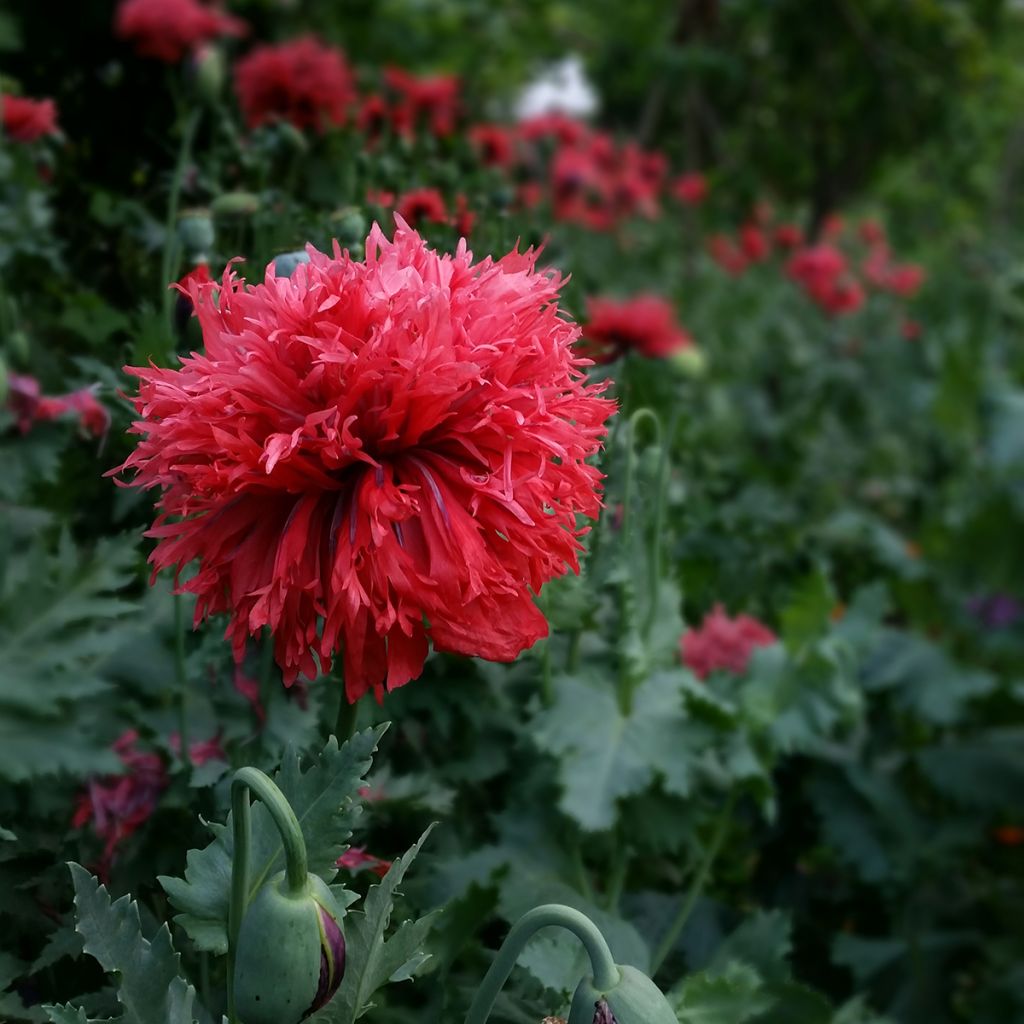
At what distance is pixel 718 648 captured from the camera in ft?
5.56

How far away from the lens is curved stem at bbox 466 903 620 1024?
0.71 meters

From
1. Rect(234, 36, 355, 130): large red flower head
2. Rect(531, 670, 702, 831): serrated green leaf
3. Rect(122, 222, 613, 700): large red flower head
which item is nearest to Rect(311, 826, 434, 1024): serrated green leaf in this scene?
Rect(122, 222, 613, 700): large red flower head

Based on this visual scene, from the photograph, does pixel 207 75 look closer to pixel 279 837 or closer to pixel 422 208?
pixel 422 208

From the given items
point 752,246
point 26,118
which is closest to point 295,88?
point 26,118

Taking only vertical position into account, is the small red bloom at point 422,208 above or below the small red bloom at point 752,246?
above

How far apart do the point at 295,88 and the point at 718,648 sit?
1318 millimetres

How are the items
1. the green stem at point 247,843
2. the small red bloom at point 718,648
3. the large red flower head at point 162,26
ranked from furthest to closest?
the large red flower head at point 162,26 → the small red bloom at point 718,648 → the green stem at point 247,843

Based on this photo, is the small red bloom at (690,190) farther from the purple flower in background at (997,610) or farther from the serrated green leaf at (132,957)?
the serrated green leaf at (132,957)

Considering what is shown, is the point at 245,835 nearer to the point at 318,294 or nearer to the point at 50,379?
the point at 318,294

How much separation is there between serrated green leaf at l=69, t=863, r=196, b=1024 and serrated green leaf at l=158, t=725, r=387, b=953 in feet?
0.09

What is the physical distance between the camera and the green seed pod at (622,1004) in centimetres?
Result: 72

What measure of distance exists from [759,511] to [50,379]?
1496 mm

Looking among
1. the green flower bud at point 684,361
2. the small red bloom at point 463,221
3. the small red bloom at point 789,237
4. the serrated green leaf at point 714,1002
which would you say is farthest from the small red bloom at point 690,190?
the serrated green leaf at point 714,1002

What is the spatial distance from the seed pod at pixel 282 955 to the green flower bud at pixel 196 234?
2.39ft
